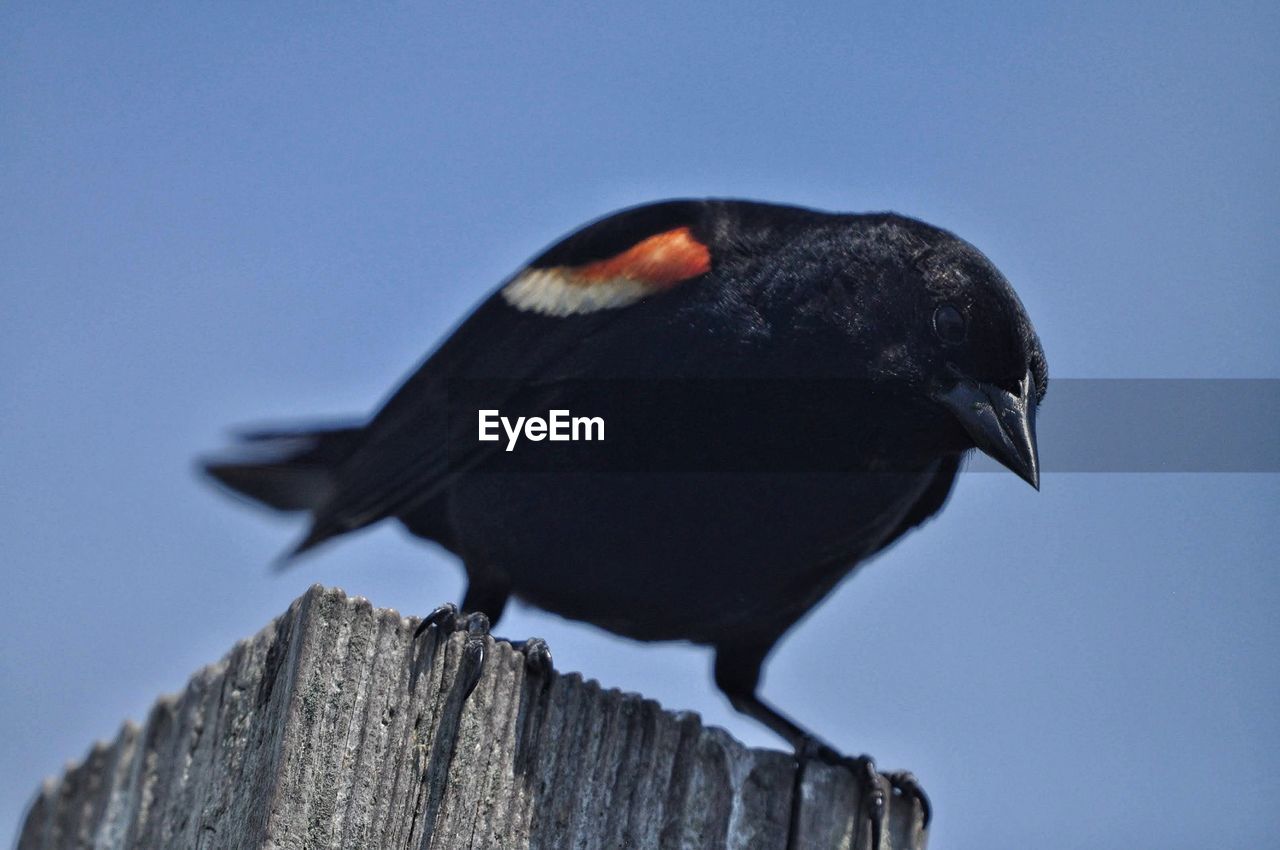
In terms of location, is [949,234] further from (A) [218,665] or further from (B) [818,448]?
(A) [218,665]

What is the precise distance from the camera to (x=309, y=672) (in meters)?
2.50

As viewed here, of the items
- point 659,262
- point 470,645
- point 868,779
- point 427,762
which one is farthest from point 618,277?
point 427,762

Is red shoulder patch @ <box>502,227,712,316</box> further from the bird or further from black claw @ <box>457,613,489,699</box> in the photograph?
black claw @ <box>457,613,489,699</box>

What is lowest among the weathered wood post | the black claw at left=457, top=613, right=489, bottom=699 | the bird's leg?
the weathered wood post

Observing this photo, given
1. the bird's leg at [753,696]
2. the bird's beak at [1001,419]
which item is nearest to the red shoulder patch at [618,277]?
the bird's beak at [1001,419]

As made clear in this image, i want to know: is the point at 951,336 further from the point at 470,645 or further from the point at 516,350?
the point at 470,645

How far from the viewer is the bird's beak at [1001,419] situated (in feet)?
13.9

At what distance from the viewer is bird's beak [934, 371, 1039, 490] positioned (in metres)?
4.23

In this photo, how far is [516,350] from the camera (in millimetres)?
4902

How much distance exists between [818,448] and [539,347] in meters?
Answer: 1.04

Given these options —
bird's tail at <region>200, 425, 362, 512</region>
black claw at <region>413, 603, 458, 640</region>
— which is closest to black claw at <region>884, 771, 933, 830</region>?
black claw at <region>413, 603, 458, 640</region>

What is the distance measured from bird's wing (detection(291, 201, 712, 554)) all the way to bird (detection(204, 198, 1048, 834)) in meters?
0.01

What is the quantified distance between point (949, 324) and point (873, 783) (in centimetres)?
178

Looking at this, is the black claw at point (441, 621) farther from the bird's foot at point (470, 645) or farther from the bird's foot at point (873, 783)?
the bird's foot at point (873, 783)
